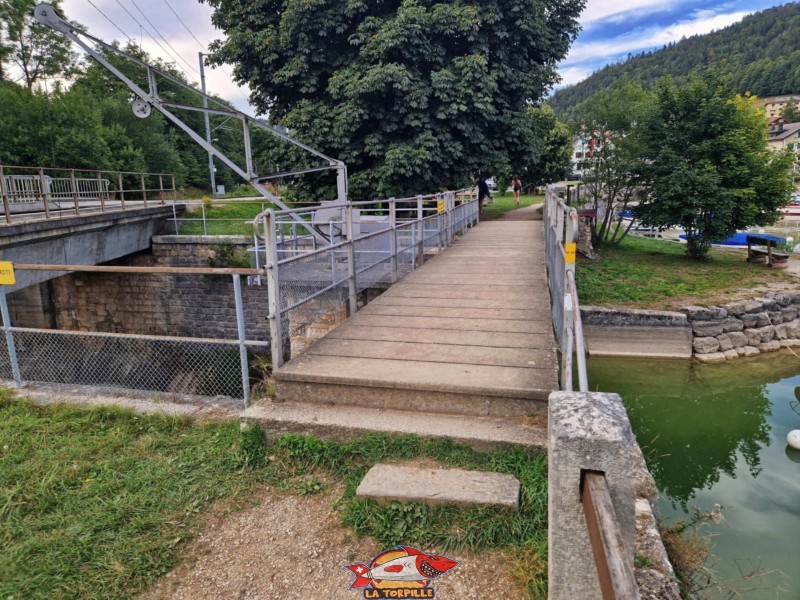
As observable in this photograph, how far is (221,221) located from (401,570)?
67.5ft

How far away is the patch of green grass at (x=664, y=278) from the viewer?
14023mm

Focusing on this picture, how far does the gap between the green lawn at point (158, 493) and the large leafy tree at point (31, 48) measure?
1512 inches

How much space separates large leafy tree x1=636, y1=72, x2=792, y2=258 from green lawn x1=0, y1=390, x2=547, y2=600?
15441mm

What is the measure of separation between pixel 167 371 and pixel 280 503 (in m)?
13.2

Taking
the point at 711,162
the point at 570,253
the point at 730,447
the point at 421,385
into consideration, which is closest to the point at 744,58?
the point at 711,162

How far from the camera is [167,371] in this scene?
1503 cm

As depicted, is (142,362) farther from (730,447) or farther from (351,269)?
(730,447)

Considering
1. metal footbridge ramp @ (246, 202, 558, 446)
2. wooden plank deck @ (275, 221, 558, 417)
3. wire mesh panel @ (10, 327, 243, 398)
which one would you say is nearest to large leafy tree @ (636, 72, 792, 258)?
wooden plank deck @ (275, 221, 558, 417)

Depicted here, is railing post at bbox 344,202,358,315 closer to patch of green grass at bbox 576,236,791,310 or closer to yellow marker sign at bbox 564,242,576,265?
yellow marker sign at bbox 564,242,576,265

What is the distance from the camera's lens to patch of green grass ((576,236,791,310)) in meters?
14.0

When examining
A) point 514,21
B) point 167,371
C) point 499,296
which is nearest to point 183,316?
point 167,371

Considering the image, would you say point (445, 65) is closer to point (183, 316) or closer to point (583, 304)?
point (583, 304)

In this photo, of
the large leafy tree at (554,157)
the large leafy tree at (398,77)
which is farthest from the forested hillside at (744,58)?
the large leafy tree at (398,77)

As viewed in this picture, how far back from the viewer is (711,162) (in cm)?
1584
